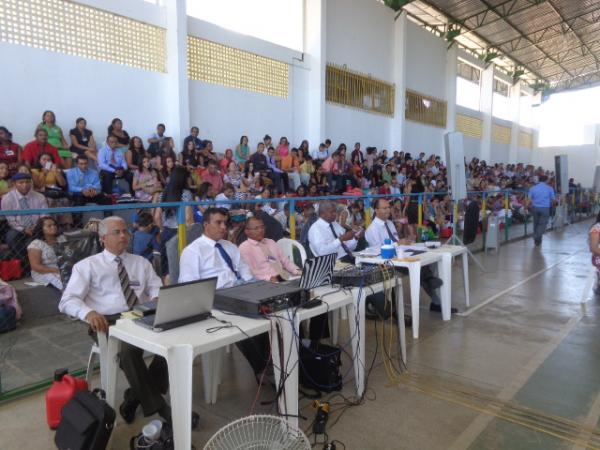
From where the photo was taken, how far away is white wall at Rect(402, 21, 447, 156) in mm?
14648

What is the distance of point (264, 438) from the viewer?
6.33ft

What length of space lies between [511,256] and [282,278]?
651cm

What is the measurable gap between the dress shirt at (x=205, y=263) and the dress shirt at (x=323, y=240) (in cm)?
140

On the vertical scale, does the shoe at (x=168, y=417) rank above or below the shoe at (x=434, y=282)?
Result: below

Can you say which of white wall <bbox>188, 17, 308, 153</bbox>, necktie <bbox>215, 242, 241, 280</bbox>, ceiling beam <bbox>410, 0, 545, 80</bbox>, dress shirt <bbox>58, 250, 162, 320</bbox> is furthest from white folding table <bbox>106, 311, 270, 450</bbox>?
ceiling beam <bbox>410, 0, 545, 80</bbox>

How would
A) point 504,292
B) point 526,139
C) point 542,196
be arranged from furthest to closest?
1. point 526,139
2. point 542,196
3. point 504,292

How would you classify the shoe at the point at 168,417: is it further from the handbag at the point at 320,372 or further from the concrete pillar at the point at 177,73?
the concrete pillar at the point at 177,73

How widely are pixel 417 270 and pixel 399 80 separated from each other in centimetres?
1127

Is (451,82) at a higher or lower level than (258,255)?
higher

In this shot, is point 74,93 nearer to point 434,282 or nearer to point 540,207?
point 434,282

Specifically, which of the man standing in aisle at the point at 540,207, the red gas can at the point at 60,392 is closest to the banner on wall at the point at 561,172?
the man standing in aisle at the point at 540,207

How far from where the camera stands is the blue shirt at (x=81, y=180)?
6215mm

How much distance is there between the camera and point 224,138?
930 centimetres

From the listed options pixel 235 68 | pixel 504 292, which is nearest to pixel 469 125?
pixel 235 68
